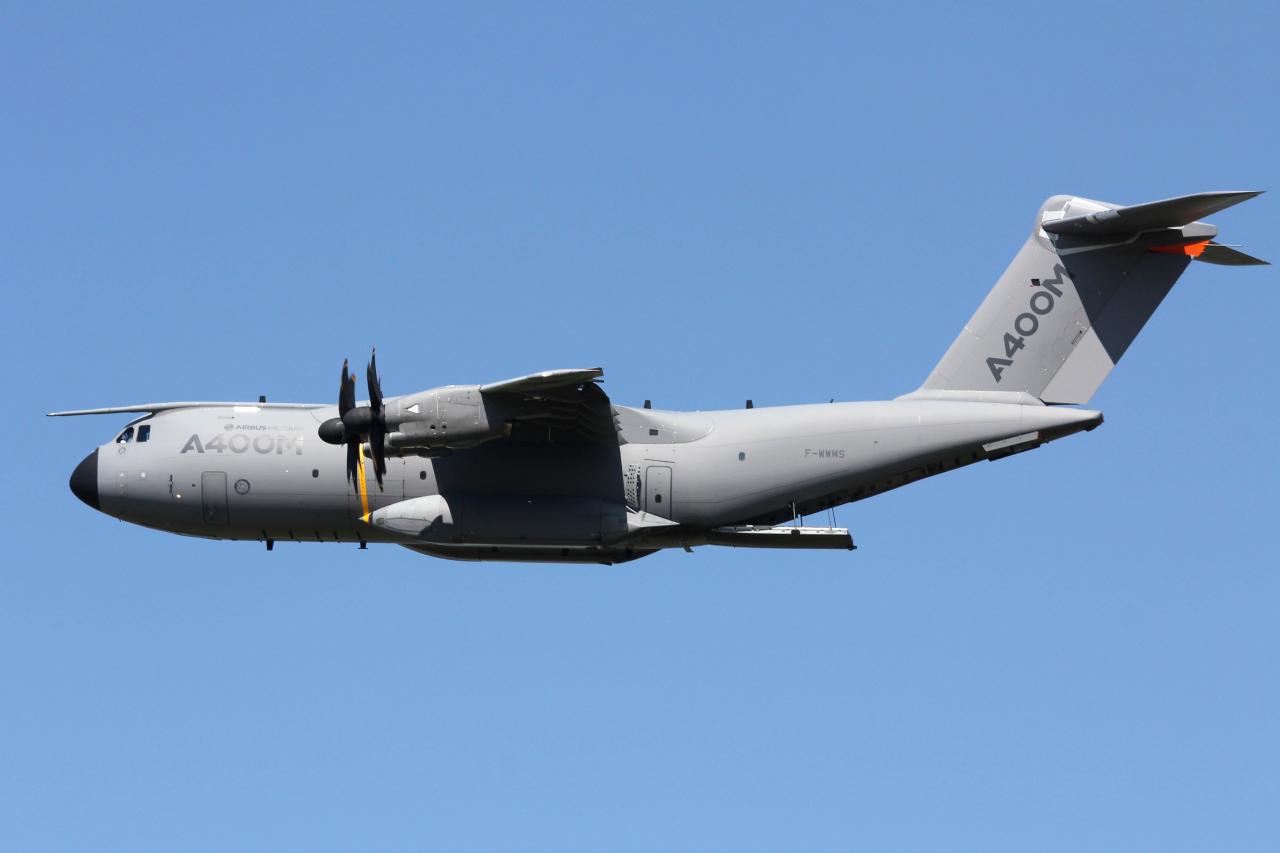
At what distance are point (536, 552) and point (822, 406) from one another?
4226mm

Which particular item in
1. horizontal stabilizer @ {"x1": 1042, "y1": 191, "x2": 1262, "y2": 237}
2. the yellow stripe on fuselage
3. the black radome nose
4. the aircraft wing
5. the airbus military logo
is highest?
horizontal stabilizer @ {"x1": 1042, "y1": 191, "x2": 1262, "y2": 237}

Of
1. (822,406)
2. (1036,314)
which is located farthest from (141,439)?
(1036,314)

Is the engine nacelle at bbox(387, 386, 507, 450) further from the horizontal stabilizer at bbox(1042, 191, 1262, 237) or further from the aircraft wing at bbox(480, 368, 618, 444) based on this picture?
the horizontal stabilizer at bbox(1042, 191, 1262, 237)

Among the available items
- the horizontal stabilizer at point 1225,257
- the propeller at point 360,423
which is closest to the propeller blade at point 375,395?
the propeller at point 360,423

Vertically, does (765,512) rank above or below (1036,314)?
below

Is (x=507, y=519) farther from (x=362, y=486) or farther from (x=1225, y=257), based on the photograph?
(x=1225, y=257)

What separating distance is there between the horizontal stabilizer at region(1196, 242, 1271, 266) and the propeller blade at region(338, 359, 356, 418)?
11.0m

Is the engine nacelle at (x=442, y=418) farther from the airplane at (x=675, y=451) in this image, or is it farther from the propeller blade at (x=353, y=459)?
the propeller blade at (x=353, y=459)

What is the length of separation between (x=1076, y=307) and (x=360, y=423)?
31.0 ft

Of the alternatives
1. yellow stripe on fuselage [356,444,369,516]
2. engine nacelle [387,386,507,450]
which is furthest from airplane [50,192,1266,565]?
engine nacelle [387,386,507,450]

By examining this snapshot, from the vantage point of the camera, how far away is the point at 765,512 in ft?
76.8

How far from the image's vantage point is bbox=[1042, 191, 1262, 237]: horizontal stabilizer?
73.5ft

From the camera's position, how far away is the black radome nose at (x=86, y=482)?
79.8 feet

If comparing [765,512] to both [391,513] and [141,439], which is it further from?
[141,439]
